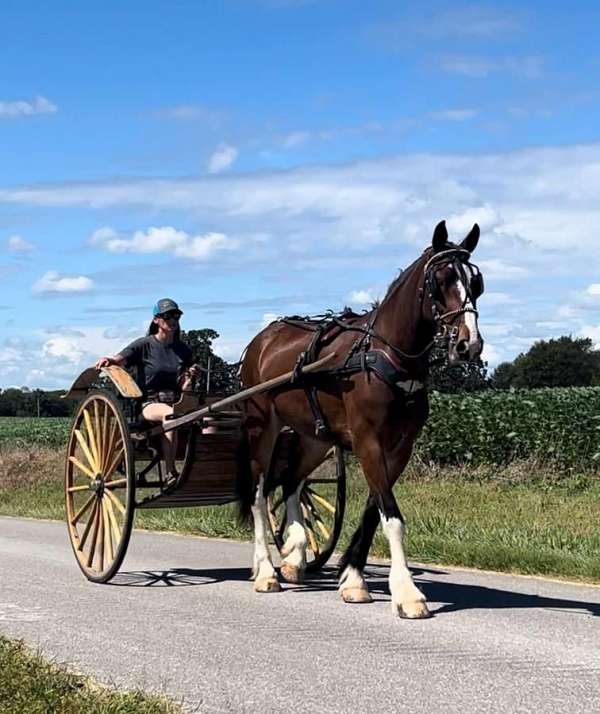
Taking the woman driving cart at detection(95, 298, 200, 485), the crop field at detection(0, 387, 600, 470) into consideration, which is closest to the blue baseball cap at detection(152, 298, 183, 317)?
the woman driving cart at detection(95, 298, 200, 485)

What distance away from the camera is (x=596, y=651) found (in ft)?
20.8

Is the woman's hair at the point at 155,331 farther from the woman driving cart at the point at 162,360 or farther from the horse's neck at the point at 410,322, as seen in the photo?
the horse's neck at the point at 410,322

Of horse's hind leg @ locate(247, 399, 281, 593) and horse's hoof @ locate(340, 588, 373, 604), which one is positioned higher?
horse's hind leg @ locate(247, 399, 281, 593)

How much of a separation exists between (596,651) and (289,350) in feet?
12.7

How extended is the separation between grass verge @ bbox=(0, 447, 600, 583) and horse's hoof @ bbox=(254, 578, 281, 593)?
202 cm

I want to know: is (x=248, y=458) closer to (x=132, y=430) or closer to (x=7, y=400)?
(x=132, y=430)

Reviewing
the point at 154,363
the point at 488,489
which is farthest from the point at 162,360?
the point at 488,489

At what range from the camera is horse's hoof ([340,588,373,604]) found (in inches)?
321

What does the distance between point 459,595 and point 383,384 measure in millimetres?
1827

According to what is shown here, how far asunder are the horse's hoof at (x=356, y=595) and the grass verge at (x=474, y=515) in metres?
1.89

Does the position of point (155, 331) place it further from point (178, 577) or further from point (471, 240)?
point (471, 240)

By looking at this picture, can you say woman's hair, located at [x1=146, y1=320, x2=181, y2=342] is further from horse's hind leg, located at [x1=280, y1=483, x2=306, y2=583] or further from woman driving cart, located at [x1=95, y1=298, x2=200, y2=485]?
horse's hind leg, located at [x1=280, y1=483, x2=306, y2=583]

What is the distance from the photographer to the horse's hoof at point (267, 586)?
8.81 m

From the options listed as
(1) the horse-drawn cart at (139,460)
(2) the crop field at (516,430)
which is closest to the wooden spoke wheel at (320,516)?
(1) the horse-drawn cart at (139,460)
